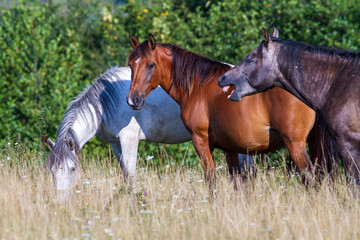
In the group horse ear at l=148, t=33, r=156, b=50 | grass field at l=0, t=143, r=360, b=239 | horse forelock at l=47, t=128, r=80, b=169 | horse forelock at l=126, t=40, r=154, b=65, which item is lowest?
grass field at l=0, t=143, r=360, b=239

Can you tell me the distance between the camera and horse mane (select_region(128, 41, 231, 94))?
603 cm

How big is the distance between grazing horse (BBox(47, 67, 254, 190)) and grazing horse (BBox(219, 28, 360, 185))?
59.2 inches

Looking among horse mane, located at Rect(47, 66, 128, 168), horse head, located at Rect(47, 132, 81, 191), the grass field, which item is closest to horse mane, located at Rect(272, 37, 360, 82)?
the grass field

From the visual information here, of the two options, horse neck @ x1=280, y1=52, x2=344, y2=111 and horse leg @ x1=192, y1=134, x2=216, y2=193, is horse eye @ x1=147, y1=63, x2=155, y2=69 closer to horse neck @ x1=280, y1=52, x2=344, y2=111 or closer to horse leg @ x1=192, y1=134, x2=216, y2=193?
horse leg @ x1=192, y1=134, x2=216, y2=193

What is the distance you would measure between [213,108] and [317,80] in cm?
124

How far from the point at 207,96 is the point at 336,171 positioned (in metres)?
1.63

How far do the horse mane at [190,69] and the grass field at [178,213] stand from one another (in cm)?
114

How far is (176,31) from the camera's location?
9609 mm

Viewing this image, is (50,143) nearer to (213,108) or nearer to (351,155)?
(213,108)

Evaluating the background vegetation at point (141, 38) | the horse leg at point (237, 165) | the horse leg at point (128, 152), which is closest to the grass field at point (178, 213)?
the horse leg at point (237, 165)

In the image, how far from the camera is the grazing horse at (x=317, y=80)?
15.5ft

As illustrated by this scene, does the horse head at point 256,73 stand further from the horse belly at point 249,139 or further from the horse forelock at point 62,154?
the horse forelock at point 62,154

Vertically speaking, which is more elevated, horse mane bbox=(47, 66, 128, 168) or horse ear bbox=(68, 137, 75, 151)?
horse mane bbox=(47, 66, 128, 168)

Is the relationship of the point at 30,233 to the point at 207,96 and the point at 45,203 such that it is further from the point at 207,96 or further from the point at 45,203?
the point at 207,96
